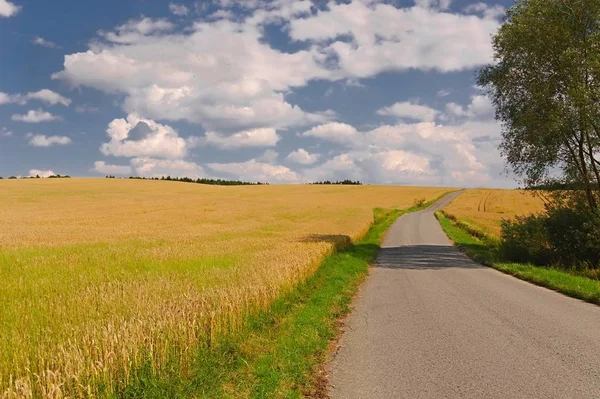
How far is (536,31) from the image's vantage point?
21.6m

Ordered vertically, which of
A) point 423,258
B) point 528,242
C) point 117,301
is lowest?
point 423,258

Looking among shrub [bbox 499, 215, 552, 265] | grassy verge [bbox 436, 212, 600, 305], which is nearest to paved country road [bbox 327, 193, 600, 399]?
grassy verge [bbox 436, 212, 600, 305]

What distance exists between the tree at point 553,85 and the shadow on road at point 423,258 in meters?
5.83

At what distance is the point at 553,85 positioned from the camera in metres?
21.5

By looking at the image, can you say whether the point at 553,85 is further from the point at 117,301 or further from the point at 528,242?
the point at 117,301

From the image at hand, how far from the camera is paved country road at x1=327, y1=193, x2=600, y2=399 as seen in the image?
252 inches

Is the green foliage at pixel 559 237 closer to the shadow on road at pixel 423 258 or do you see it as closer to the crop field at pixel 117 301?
the shadow on road at pixel 423 258

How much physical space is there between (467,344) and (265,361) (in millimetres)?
3845

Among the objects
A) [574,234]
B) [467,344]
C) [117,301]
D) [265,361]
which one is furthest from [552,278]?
[117,301]

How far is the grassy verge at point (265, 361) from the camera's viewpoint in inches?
240

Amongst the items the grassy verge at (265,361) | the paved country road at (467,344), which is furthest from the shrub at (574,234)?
the grassy verge at (265,361)

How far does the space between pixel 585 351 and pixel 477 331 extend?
195 centimetres

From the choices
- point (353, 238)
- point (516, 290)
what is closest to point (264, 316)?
point (516, 290)

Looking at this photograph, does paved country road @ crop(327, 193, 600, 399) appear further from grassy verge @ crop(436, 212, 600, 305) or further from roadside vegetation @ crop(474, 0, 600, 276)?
roadside vegetation @ crop(474, 0, 600, 276)
